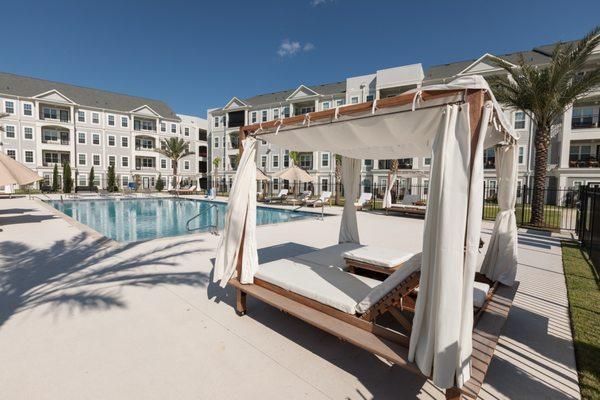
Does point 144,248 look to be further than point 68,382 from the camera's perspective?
Yes

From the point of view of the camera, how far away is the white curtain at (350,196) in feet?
20.8

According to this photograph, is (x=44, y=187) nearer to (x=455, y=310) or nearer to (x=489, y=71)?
(x=455, y=310)

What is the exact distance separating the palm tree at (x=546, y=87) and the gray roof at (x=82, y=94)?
47294mm

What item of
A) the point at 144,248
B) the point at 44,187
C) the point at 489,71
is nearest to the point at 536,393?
the point at 144,248

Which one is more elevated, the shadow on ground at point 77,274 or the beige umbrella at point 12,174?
the beige umbrella at point 12,174

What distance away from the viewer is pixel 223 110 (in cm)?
4397

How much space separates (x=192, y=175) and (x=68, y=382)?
50102mm

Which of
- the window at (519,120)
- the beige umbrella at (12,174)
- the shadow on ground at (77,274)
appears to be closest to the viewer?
the shadow on ground at (77,274)

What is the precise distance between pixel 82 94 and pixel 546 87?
51.0 metres

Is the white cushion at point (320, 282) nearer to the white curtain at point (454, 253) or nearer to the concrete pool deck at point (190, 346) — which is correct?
the concrete pool deck at point (190, 346)

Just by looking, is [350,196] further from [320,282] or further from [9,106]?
[9,106]

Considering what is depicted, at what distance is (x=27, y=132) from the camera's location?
3634cm

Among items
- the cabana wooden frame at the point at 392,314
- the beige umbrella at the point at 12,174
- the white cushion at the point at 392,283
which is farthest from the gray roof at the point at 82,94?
the white cushion at the point at 392,283

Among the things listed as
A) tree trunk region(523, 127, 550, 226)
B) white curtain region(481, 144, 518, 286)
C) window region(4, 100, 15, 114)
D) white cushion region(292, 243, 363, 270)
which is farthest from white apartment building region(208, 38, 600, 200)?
window region(4, 100, 15, 114)
